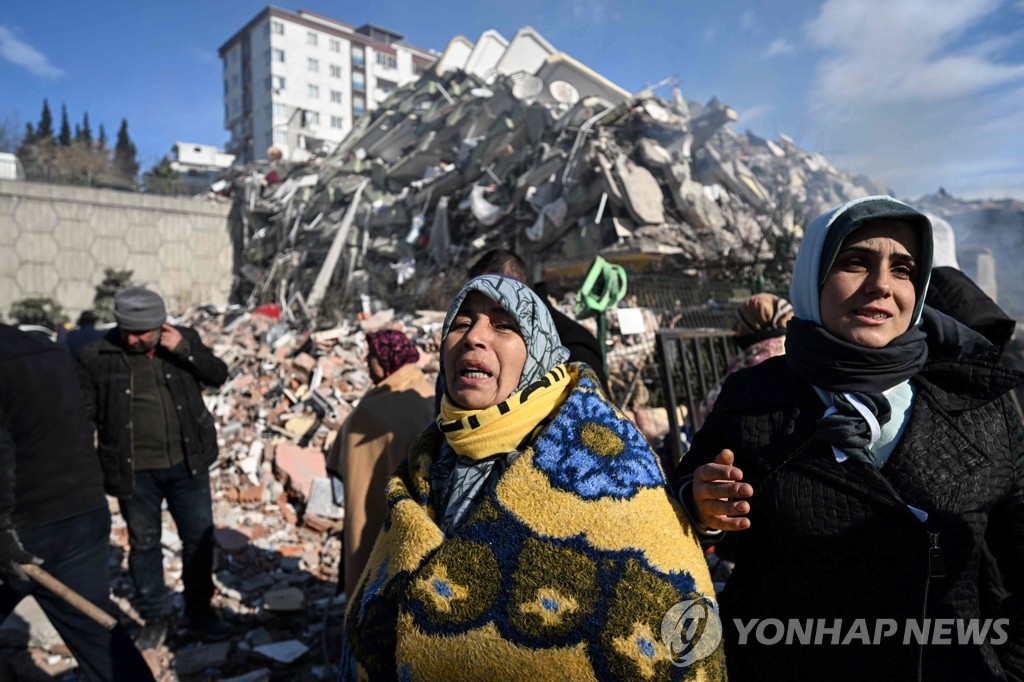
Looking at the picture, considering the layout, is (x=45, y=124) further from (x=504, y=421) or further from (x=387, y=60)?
(x=504, y=421)

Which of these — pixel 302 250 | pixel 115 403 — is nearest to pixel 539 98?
pixel 302 250

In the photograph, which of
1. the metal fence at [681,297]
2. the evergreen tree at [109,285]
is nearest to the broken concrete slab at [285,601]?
the metal fence at [681,297]

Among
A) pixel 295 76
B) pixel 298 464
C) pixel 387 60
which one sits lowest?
pixel 298 464

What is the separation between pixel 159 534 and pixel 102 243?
68.0 feet

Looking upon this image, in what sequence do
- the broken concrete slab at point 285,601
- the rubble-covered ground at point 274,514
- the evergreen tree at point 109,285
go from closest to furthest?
1. the rubble-covered ground at point 274,514
2. the broken concrete slab at point 285,601
3. the evergreen tree at point 109,285

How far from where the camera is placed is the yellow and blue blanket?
1.15 metres

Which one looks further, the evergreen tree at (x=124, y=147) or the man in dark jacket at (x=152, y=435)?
the evergreen tree at (x=124, y=147)

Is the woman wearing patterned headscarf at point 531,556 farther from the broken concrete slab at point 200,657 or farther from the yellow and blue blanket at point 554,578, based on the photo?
the broken concrete slab at point 200,657

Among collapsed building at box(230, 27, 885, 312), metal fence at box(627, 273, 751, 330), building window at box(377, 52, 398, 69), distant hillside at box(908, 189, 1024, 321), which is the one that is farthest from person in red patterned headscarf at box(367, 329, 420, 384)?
building window at box(377, 52, 398, 69)

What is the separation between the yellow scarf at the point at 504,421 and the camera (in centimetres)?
140

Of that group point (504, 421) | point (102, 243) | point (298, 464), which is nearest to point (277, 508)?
point (298, 464)

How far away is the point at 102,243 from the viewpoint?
20.2 meters

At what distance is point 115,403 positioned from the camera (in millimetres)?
3391

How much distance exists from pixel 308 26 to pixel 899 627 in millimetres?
59385
